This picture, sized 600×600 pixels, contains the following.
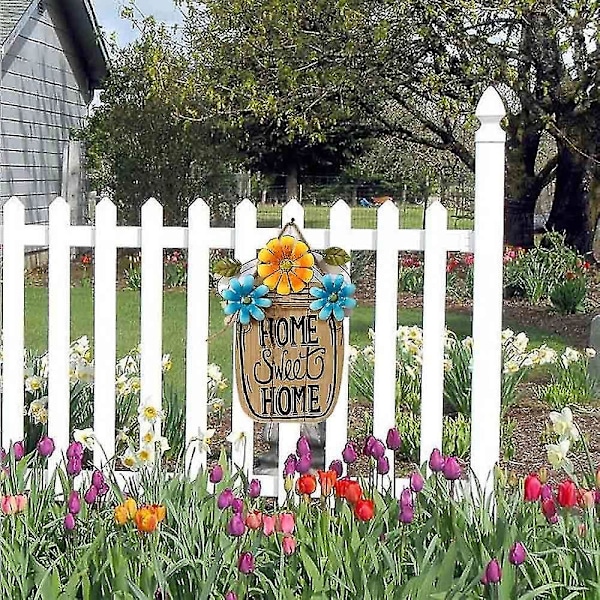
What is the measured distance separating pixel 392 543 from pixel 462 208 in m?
13.8

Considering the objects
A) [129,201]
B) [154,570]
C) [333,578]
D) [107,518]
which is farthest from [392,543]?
[129,201]

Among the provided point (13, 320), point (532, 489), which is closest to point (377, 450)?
point (532, 489)

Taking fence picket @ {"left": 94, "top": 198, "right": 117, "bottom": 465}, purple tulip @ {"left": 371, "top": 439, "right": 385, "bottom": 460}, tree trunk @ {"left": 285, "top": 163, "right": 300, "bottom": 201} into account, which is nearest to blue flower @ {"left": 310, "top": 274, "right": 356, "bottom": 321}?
fence picket @ {"left": 94, "top": 198, "right": 117, "bottom": 465}

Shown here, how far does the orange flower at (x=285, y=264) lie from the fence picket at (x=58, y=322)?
2.36 ft

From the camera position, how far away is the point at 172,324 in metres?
9.82

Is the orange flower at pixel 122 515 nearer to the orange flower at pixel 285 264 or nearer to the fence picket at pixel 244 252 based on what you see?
the fence picket at pixel 244 252

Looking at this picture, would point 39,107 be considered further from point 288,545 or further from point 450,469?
point 288,545

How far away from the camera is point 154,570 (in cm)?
217

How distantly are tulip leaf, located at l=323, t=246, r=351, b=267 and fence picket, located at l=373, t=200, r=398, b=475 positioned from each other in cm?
11

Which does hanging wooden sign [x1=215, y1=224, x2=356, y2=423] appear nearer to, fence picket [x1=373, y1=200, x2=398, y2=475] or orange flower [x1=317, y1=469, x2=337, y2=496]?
fence picket [x1=373, y1=200, x2=398, y2=475]

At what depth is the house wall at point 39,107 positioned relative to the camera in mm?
13930

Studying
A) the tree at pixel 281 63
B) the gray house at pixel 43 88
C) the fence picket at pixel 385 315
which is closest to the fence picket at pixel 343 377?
the fence picket at pixel 385 315

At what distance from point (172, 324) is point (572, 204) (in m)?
7.16

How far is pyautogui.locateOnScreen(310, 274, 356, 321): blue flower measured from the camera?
3613mm
